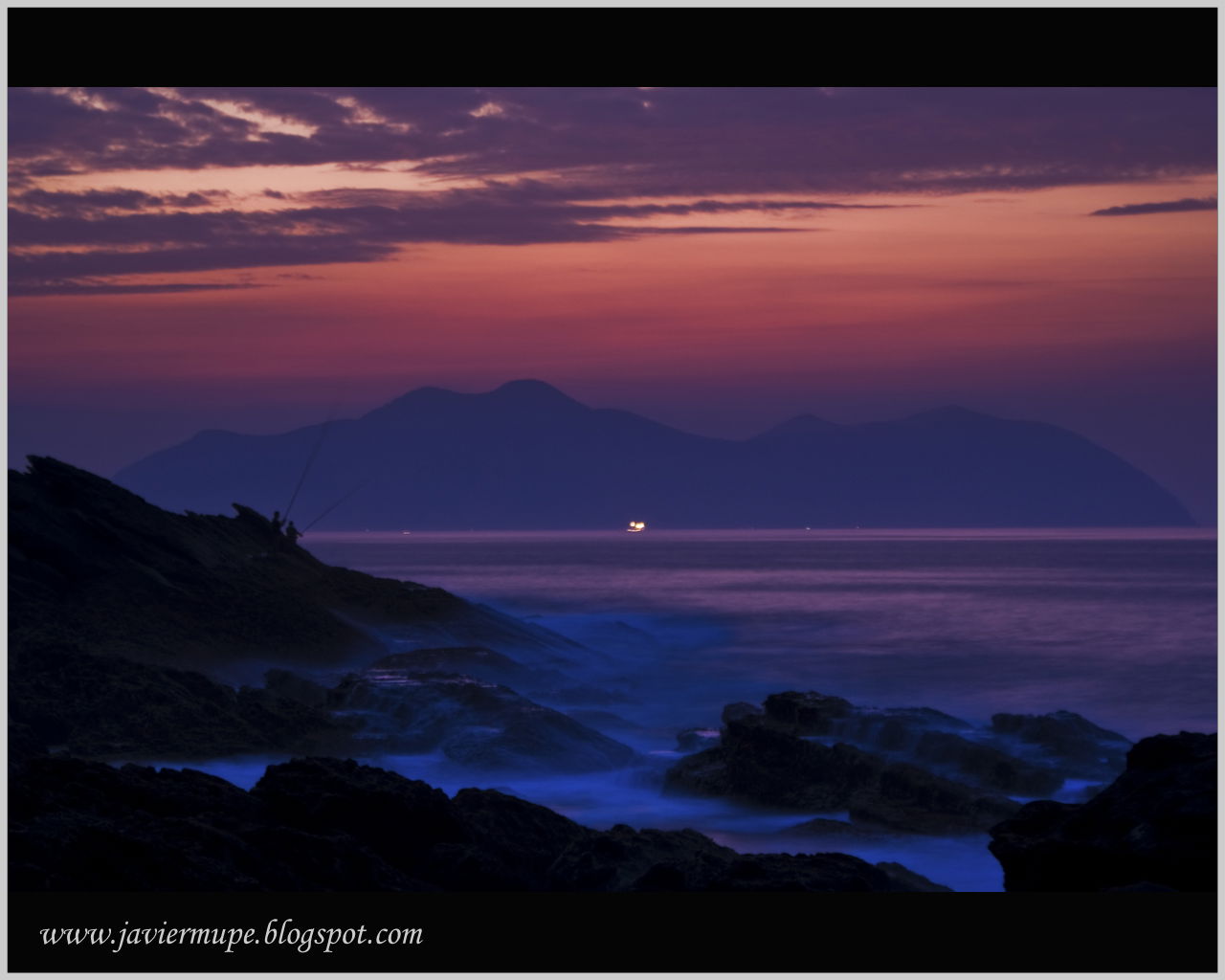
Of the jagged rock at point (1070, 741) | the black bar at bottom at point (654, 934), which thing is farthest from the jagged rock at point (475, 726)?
the black bar at bottom at point (654, 934)

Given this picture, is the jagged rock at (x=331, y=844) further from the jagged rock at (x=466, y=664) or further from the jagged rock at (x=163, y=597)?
the jagged rock at (x=466, y=664)

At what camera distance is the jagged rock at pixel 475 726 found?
46.8ft

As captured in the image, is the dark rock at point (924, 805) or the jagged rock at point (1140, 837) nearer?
the jagged rock at point (1140, 837)

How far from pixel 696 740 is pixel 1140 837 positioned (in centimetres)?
965

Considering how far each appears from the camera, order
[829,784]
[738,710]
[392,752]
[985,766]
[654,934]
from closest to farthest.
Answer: [654,934], [829,784], [985,766], [392,752], [738,710]

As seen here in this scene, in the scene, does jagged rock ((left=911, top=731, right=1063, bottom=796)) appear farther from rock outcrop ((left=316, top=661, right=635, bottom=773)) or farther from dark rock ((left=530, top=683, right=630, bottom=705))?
dark rock ((left=530, top=683, right=630, bottom=705))

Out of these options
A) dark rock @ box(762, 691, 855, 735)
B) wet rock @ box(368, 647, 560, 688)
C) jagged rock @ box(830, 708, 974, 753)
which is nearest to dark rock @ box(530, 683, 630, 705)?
wet rock @ box(368, 647, 560, 688)

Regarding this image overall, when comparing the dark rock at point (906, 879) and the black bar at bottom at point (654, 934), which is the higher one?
the dark rock at point (906, 879)

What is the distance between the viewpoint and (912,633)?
33.1 m

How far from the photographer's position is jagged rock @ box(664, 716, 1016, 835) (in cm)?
1157

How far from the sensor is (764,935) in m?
6.12

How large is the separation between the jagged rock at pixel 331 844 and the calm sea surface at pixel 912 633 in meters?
11.5

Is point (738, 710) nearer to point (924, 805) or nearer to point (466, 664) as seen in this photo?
point (924, 805)

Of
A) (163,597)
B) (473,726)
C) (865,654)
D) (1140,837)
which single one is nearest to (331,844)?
(1140,837)
